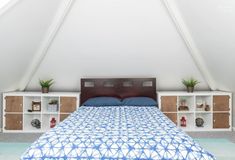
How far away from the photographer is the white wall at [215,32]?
3.95 metres

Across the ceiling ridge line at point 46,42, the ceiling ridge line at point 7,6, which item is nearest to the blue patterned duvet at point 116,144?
the ceiling ridge line at point 7,6

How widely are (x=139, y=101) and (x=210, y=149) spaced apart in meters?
1.66

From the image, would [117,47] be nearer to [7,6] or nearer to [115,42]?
[115,42]

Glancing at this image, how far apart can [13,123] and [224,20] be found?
4339 mm

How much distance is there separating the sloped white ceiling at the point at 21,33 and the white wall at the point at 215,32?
2260 millimetres

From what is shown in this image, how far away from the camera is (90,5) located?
16.3 feet

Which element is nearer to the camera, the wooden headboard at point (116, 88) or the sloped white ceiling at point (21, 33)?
the sloped white ceiling at point (21, 33)

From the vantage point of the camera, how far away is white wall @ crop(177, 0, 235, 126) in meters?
3.95

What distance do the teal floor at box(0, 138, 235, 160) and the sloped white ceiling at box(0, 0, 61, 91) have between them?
4.65ft

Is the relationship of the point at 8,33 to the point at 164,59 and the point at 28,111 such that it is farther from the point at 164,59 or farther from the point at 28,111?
the point at 164,59

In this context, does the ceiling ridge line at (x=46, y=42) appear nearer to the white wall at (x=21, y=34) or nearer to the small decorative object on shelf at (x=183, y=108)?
the white wall at (x=21, y=34)

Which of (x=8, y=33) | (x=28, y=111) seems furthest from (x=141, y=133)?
(x=28, y=111)

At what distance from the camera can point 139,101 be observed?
563cm

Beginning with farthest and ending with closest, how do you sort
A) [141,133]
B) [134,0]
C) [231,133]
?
1. [231,133]
2. [134,0]
3. [141,133]
